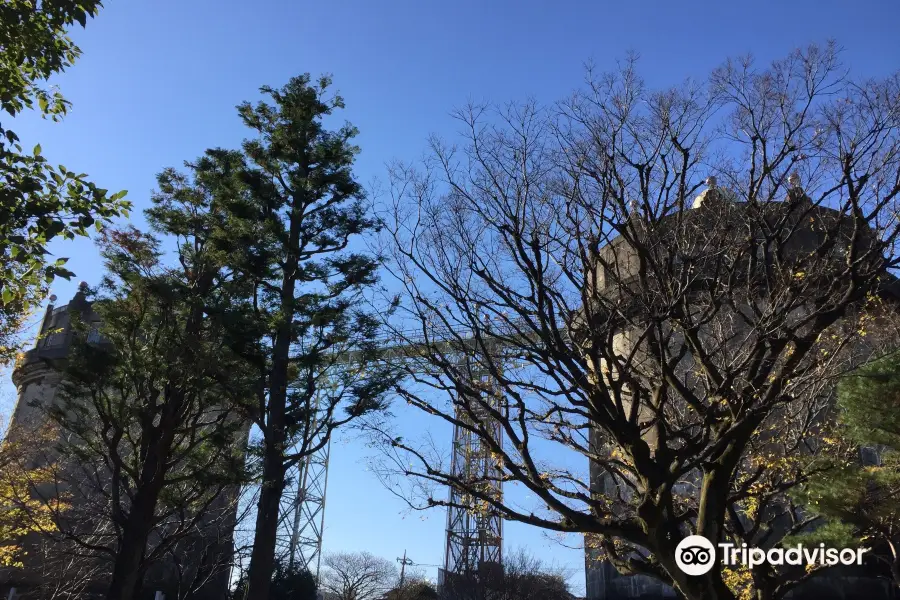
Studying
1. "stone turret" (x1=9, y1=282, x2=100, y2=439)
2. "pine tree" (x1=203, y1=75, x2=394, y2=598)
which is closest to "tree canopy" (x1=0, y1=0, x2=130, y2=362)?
"pine tree" (x1=203, y1=75, x2=394, y2=598)

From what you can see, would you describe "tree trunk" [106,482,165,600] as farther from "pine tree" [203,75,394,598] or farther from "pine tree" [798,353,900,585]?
"pine tree" [798,353,900,585]

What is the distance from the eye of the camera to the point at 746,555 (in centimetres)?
779

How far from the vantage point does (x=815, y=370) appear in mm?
7137

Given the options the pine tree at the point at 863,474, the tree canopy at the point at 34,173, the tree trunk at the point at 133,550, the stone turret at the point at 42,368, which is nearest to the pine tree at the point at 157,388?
the tree trunk at the point at 133,550

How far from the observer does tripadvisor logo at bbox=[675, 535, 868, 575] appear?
5.64 meters

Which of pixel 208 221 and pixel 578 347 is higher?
pixel 208 221

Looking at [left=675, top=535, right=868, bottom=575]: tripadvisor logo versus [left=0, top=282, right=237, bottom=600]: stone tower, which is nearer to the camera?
[left=675, top=535, right=868, bottom=575]: tripadvisor logo

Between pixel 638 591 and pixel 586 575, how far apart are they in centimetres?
231

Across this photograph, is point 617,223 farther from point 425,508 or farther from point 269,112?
point 269,112

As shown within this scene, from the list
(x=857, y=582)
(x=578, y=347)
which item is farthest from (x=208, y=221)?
(x=857, y=582)

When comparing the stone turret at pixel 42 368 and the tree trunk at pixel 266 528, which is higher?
the stone turret at pixel 42 368

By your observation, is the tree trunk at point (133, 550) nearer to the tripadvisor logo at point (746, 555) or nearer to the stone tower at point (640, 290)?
the stone tower at point (640, 290)

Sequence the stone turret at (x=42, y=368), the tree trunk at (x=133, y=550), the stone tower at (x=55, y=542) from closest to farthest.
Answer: the tree trunk at (x=133, y=550)
the stone tower at (x=55, y=542)
the stone turret at (x=42, y=368)

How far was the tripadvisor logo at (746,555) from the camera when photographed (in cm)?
564
